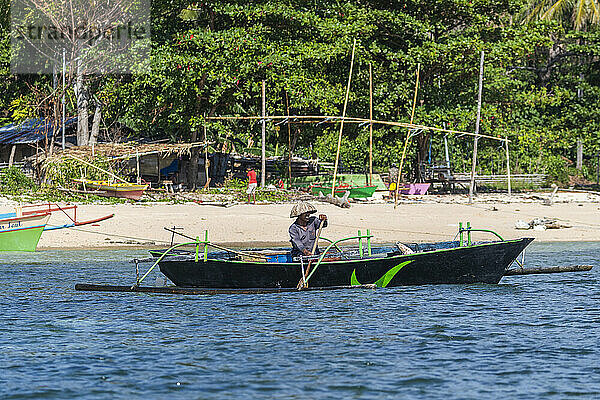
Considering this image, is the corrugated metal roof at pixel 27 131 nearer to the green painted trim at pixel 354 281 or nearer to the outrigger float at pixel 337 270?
the outrigger float at pixel 337 270

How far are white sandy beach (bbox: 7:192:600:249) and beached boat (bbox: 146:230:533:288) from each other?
7.45m

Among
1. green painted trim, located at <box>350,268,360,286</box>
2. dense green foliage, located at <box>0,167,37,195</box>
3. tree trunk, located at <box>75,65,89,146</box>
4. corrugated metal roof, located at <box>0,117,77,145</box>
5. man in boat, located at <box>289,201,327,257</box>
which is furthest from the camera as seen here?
corrugated metal roof, located at <box>0,117,77,145</box>

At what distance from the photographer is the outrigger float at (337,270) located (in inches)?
574

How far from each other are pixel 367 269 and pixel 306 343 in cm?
316

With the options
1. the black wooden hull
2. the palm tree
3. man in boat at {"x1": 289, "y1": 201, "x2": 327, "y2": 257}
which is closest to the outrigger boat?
the black wooden hull

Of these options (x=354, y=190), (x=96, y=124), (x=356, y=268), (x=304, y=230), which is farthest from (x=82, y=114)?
(x=356, y=268)

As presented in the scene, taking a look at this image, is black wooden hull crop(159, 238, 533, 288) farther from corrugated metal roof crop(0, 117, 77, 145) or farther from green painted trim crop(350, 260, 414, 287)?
corrugated metal roof crop(0, 117, 77, 145)

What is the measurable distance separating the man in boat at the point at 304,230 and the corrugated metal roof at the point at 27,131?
26.1m

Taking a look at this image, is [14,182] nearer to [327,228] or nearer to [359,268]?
[327,228]

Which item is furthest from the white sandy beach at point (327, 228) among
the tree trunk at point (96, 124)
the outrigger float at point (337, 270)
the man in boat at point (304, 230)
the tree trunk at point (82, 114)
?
the tree trunk at point (82, 114)

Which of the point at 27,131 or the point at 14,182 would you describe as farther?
the point at 27,131

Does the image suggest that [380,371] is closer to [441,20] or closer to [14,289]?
[14,289]

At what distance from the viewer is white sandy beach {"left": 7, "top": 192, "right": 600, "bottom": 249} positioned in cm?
2300

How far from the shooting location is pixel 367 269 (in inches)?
580
